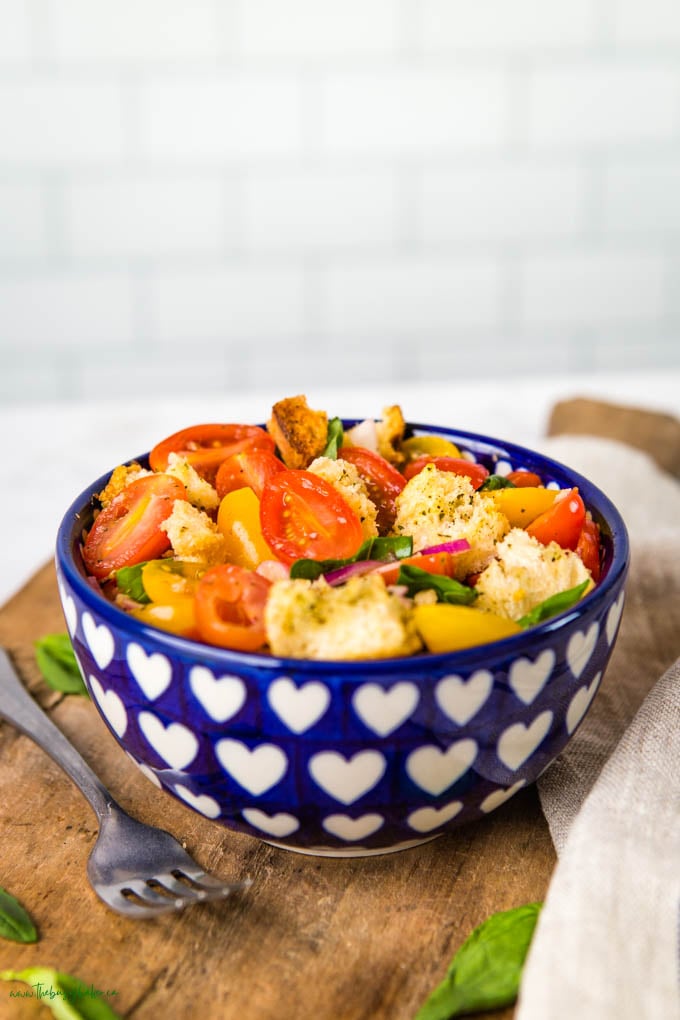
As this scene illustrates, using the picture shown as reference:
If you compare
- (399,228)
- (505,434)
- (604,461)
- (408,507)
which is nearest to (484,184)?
(399,228)

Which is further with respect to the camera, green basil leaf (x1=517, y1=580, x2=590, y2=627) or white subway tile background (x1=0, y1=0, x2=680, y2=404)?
white subway tile background (x1=0, y1=0, x2=680, y2=404)

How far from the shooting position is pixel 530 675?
98 centimetres

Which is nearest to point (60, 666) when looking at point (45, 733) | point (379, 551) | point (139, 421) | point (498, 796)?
point (45, 733)

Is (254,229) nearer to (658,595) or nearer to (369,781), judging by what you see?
(658,595)

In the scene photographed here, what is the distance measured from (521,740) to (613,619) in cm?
17

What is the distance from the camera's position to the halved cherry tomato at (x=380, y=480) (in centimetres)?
132

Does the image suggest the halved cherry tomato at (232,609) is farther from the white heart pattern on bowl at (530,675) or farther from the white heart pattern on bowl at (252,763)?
the white heart pattern on bowl at (530,675)

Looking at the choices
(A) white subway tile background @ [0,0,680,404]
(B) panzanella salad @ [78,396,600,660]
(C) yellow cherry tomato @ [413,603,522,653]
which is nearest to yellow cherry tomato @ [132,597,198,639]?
(B) panzanella salad @ [78,396,600,660]

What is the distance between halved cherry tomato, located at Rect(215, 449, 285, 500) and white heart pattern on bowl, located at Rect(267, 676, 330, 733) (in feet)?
1.24

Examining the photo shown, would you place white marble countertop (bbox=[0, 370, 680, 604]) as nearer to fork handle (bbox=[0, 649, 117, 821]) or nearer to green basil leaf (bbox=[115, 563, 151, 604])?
fork handle (bbox=[0, 649, 117, 821])

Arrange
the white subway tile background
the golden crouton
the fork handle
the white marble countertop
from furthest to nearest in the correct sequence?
the white subway tile background
the white marble countertop
the golden crouton
the fork handle

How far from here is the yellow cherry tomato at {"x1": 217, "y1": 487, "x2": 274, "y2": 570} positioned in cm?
116

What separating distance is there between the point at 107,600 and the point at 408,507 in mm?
374

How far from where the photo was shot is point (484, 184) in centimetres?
408
